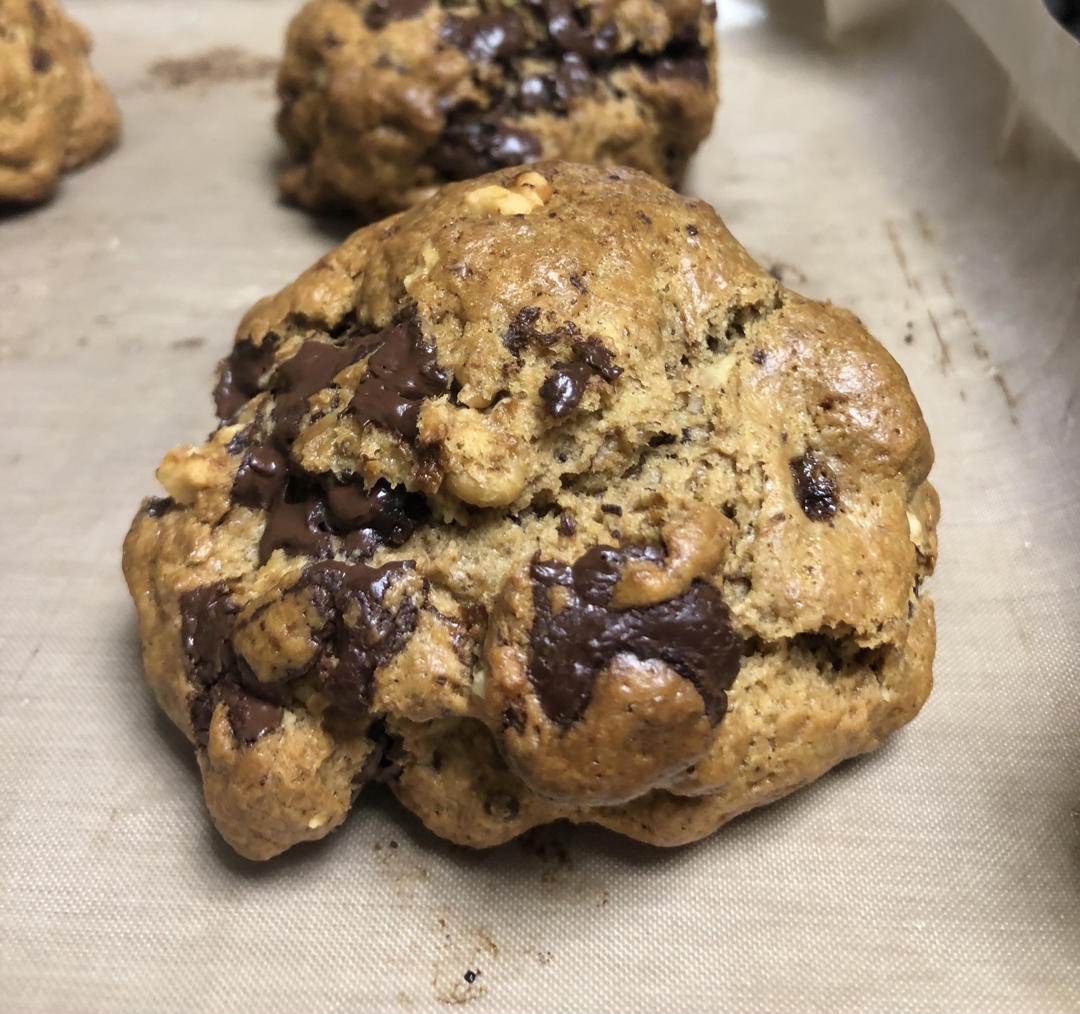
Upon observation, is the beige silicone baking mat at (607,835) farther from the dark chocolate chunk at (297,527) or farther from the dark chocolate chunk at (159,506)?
the dark chocolate chunk at (297,527)

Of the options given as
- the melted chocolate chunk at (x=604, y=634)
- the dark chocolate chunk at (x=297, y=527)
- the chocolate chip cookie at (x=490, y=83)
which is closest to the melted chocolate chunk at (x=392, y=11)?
the chocolate chip cookie at (x=490, y=83)

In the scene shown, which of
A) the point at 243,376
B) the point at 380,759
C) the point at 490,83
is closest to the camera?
the point at 380,759

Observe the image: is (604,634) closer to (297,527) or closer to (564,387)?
(564,387)

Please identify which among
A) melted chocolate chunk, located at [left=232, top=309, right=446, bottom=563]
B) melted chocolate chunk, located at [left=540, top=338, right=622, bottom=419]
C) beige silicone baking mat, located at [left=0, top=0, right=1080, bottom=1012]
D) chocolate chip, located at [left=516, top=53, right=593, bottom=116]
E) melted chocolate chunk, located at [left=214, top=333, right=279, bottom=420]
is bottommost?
beige silicone baking mat, located at [left=0, top=0, right=1080, bottom=1012]

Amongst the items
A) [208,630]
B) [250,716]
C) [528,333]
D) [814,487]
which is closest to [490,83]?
[528,333]

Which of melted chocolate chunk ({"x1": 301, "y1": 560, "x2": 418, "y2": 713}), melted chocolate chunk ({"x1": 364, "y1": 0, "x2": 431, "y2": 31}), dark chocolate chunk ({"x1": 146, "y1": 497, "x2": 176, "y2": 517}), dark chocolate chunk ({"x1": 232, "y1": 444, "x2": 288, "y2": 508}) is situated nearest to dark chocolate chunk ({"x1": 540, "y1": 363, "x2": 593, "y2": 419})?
melted chocolate chunk ({"x1": 301, "y1": 560, "x2": 418, "y2": 713})

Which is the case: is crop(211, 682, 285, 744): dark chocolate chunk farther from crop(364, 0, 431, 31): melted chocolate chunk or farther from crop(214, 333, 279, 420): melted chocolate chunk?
crop(364, 0, 431, 31): melted chocolate chunk
